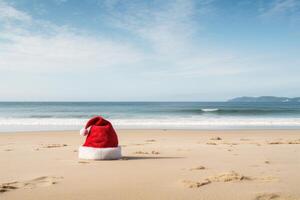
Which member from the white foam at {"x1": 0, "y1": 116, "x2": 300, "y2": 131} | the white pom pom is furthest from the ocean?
the white pom pom

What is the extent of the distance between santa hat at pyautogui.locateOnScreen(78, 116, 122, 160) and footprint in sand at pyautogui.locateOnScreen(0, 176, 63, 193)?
1672mm

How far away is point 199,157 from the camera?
275 inches

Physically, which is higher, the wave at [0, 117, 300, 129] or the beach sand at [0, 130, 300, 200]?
the beach sand at [0, 130, 300, 200]

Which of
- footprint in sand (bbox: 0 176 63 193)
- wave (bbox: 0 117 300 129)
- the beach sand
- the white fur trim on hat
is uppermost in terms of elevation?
the white fur trim on hat

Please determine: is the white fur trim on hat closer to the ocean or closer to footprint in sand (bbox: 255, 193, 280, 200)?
footprint in sand (bbox: 255, 193, 280, 200)

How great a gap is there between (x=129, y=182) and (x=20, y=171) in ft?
6.46

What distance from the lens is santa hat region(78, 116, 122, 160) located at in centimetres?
646

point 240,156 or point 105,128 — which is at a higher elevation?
point 105,128

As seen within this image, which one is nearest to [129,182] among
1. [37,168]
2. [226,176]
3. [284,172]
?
[226,176]

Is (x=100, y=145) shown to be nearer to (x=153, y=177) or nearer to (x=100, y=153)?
(x=100, y=153)

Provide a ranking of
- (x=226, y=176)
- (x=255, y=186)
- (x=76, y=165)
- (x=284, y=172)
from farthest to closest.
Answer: (x=76, y=165) → (x=284, y=172) → (x=226, y=176) → (x=255, y=186)

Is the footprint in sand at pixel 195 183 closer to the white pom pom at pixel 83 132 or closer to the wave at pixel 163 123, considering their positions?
the white pom pom at pixel 83 132

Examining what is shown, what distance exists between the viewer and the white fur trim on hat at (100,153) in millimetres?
6449

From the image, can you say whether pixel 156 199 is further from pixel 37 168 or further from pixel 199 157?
pixel 199 157
